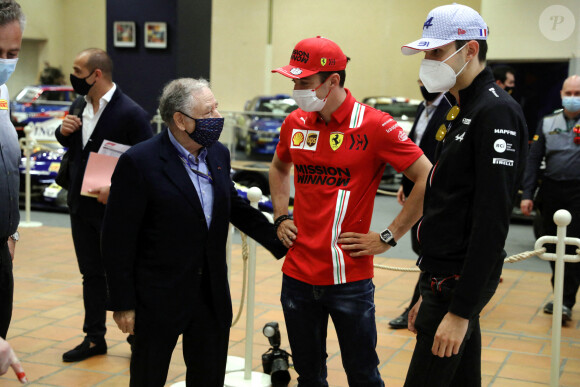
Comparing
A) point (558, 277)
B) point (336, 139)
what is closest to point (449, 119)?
point (336, 139)

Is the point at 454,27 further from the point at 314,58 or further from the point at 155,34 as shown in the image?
the point at 155,34

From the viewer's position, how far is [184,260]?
2.86m

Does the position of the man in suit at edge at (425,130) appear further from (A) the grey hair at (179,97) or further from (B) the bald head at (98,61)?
(A) the grey hair at (179,97)

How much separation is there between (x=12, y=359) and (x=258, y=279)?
477 centimetres

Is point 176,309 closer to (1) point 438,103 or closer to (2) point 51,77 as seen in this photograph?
(1) point 438,103

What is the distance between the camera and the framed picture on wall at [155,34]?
36.0 ft

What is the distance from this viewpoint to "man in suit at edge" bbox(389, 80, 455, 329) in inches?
197

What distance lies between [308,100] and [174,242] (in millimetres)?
770

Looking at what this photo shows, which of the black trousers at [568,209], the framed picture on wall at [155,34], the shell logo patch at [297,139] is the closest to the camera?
the shell logo patch at [297,139]

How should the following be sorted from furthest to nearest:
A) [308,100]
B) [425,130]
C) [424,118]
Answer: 1. [424,118]
2. [425,130]
3. [308,100]

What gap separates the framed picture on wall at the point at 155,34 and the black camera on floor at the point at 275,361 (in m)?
7.60

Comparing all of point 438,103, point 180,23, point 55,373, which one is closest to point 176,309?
point 55,373

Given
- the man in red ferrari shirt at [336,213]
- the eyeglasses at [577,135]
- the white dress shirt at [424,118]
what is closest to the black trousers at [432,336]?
the man in red ferrari shirt at [336,213]

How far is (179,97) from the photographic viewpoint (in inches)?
115
